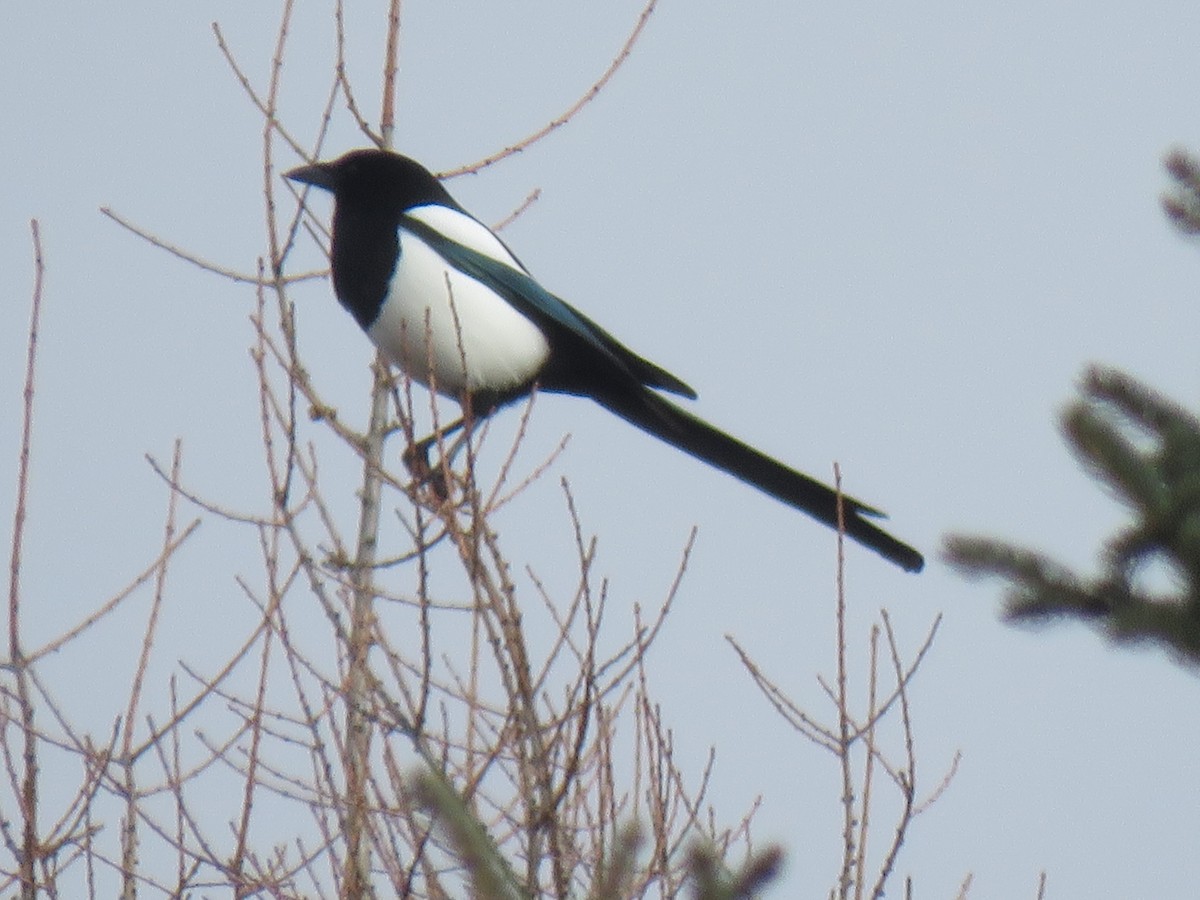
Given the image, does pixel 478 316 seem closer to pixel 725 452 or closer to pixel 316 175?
pixel 316 175

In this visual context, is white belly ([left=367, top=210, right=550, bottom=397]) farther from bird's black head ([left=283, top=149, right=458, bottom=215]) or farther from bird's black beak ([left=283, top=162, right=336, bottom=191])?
bird's black beak ([left=283, top=162, right=336, bottom=191])

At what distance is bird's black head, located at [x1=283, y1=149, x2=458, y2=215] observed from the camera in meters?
3.81

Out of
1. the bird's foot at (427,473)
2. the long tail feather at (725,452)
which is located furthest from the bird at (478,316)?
the bird's foot at (427,473)

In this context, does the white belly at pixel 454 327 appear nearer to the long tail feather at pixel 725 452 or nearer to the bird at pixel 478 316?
the bird at pixel 478 316

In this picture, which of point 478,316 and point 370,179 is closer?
point 478,316

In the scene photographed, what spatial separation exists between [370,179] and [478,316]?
41 cm

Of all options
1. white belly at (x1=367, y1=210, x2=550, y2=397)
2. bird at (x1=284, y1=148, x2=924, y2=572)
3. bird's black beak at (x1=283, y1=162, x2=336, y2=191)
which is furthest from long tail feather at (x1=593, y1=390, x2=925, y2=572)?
bird's black beak at (x1=283, y1=162, x2=336, y2=191)

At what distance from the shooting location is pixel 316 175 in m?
3.80

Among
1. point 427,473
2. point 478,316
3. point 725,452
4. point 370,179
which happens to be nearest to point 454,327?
point 478,316

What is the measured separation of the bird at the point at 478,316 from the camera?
3.64 m

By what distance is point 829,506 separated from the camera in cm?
362

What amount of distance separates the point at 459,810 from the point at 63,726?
7.06 ft

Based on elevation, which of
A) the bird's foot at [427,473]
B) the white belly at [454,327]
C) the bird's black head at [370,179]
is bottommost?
the bird's foot at [427,473]

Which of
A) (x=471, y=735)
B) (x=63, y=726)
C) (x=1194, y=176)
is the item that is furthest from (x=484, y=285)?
(x=1194, y=176)
